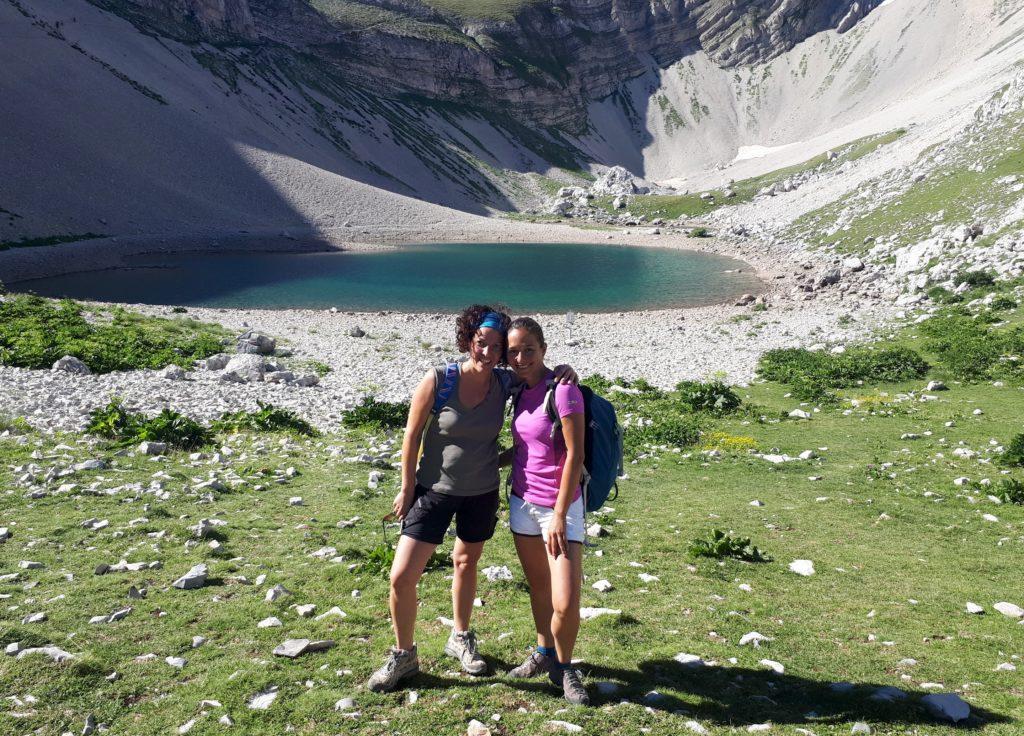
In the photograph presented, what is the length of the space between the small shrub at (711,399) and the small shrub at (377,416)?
9.04m

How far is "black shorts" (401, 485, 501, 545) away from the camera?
21.0ft

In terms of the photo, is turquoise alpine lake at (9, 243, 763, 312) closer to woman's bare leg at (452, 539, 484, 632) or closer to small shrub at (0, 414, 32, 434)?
small shrub at (0, 414, 32, 434)

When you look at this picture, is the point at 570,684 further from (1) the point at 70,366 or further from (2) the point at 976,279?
(2) the point at 976,279

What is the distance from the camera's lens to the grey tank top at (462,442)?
20.7ft

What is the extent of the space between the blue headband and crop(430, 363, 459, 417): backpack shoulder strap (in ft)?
1.67

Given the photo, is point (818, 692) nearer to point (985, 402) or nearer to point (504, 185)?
Answer: point (985, 402)

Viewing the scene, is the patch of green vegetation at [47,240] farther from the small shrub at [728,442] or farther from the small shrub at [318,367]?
the small shrub at [728,442]

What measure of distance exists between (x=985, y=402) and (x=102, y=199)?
313ft

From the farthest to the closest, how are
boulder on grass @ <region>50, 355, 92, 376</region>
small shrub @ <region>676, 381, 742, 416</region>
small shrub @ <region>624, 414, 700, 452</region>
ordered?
small shrub @ <region>676, 381, 742, 416</region> < boulder on grass @ <region>50, 355, 92, 376</region> < small shrub @ <region>624, 414, 700, 452</region>

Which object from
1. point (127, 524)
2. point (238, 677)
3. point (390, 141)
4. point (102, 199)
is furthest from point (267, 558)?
point (390, 141)

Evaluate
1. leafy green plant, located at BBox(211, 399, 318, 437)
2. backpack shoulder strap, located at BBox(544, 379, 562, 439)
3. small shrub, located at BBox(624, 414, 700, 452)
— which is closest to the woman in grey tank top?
backpack shoulder strap, located at BBox(544, 379, 562, 439)

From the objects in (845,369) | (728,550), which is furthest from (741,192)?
(728,550)

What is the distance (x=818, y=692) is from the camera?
6.08m

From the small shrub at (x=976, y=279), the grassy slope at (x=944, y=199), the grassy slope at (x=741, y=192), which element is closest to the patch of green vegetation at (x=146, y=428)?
the small shrub at (x=976, y=279)
